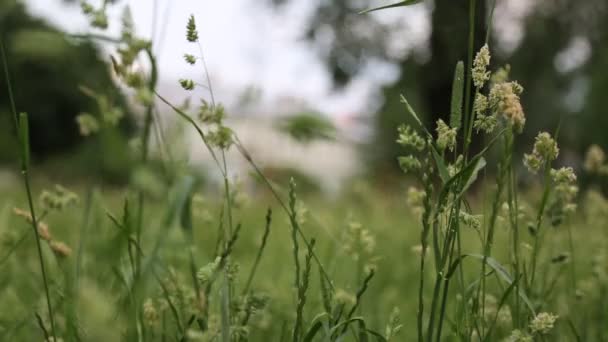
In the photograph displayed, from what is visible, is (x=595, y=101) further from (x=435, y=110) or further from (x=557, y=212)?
(x=557, y=212)

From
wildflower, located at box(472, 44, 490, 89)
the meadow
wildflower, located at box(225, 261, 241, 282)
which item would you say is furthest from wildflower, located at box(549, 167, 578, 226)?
wildflower, located at box(225, 261, 241, 282)

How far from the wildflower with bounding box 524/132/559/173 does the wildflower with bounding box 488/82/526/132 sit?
6 centimetres

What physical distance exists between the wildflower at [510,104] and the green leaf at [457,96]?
43mm

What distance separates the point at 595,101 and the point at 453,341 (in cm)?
1518

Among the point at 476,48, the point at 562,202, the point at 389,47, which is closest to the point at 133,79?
the point at 562,202

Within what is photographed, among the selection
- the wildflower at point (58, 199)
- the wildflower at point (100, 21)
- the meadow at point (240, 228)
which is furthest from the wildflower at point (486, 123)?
the wildflower at point (58, 199)

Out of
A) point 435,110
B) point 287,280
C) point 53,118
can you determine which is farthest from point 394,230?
point 53,118

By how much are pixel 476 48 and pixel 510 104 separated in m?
10.5

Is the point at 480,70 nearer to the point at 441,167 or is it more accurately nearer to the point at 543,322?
the point at 441,167

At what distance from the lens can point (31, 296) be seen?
2117 mm

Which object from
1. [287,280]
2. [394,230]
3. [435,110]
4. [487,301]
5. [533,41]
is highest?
[533,41]

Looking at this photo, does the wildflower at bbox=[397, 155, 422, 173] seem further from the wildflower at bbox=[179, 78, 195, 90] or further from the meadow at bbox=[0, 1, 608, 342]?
the wildflower at bbox=[179, 78, 195, 90]

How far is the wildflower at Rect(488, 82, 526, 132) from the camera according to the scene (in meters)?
0.87

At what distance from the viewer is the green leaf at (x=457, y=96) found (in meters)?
0.95
